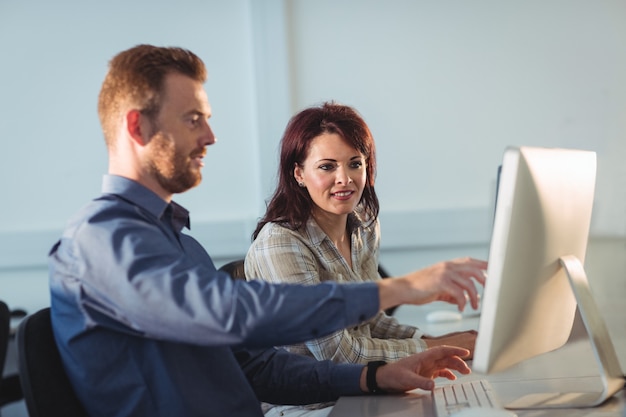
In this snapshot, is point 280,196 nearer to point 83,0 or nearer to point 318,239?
point 318,239

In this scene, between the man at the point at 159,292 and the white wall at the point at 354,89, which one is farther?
the white wall at the point at 354,89

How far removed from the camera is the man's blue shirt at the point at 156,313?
3.69ft

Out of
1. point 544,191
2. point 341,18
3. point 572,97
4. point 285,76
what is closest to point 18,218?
point 285,76

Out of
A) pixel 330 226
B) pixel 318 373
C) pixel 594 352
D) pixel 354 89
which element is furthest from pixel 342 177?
pixel 354 89

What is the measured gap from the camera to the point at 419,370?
1.56 metres

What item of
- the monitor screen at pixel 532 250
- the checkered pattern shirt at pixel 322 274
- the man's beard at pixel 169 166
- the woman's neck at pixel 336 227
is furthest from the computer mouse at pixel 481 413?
the woman's neck at pixel 336 227

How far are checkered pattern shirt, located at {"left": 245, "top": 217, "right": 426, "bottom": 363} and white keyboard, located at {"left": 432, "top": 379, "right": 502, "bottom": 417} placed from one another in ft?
1.21

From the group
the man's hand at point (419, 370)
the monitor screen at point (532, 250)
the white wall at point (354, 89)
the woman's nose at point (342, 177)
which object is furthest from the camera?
the white wall at point (354, 89)

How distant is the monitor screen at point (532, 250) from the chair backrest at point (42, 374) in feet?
1.89

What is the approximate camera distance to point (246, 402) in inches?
55.2

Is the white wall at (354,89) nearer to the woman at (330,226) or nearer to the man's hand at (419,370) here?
the woman at (330,226)

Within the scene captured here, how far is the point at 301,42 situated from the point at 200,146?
284 cm

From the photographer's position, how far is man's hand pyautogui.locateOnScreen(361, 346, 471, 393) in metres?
1.50

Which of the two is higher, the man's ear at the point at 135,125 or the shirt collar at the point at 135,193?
the man's ear at the point at 135,125
